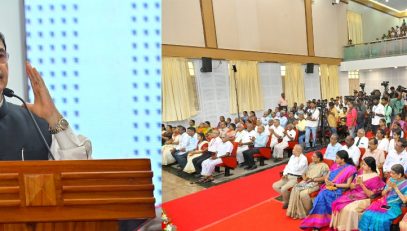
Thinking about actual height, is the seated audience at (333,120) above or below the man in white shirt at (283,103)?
below

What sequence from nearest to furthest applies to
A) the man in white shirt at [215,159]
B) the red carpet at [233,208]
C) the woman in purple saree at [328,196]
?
the woman in purple saree at [328,196]
the red carpet at [233,208]
the man in white shirt at [215,159]

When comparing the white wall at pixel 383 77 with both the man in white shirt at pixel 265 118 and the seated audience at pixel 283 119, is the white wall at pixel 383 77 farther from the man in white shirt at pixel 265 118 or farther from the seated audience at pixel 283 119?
the man in white shirt at pixel 265 118

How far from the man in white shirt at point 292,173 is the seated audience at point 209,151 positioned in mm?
1152

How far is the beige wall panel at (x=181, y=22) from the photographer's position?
3.65 metres

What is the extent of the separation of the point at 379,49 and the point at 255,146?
147 inches

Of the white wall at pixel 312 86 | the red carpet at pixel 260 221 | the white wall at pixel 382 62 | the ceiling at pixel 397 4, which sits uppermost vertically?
the ceiling at pixel 397 4

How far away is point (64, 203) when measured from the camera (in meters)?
0.61

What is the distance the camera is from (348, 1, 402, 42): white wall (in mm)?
6048

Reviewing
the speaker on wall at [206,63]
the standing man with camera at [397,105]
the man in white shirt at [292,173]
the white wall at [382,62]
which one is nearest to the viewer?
the man in white shirt at [292,173]

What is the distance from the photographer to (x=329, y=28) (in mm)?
5504

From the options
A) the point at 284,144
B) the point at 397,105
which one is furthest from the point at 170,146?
the point at 397,105

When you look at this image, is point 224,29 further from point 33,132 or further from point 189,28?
point 33,132

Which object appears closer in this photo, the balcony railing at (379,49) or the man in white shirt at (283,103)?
the man in white shirt at (283,103)

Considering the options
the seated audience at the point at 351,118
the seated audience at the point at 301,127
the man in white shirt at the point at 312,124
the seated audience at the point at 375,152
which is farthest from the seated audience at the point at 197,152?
the seated audience at the point at 375,152
